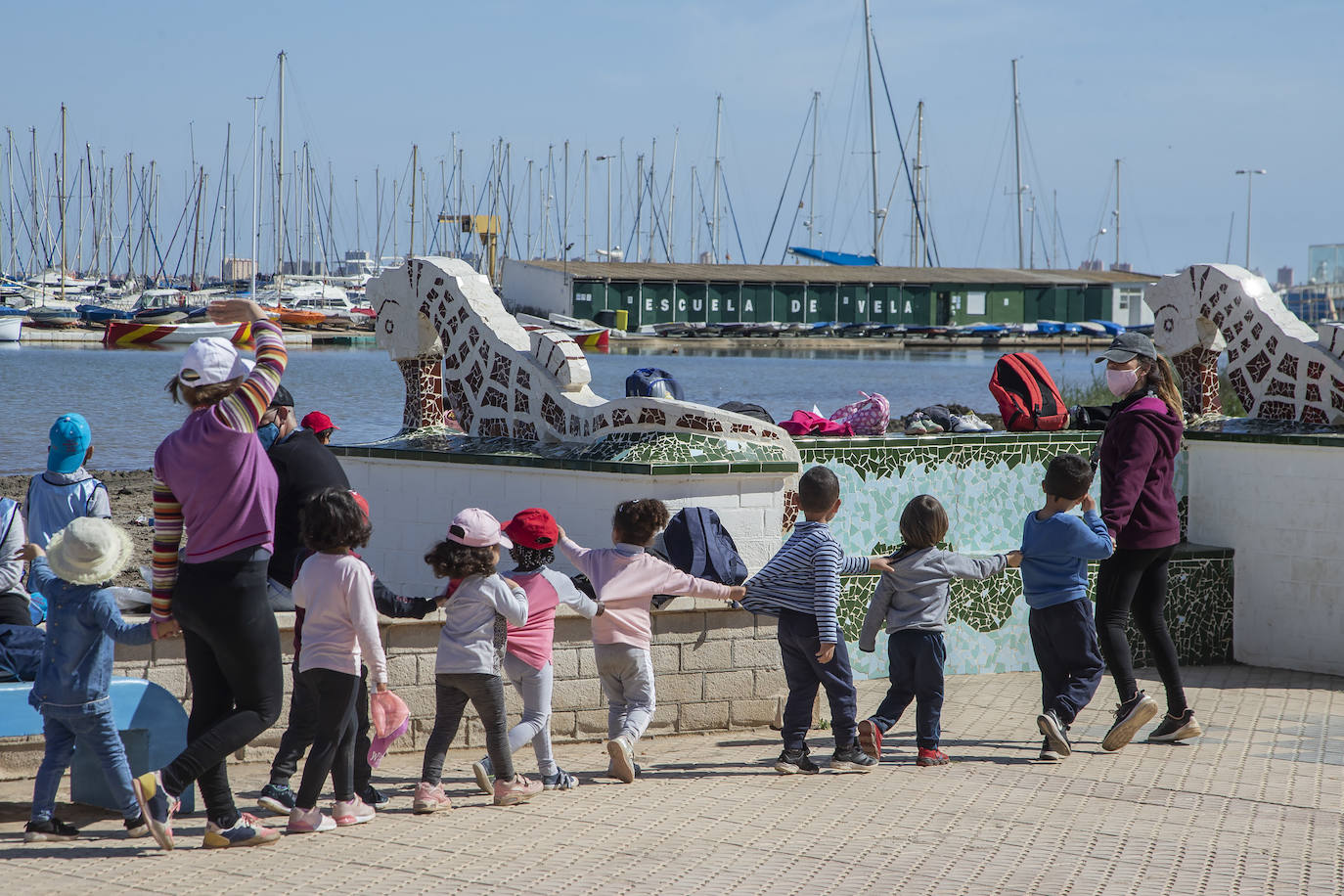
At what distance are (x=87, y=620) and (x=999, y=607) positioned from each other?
5.49 metres

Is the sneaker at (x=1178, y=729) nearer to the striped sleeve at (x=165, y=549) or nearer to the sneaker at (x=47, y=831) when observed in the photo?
the striped sleeve at (x=165, y=549)

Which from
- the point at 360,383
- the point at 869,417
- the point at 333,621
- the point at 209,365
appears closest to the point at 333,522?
the point at 333,621

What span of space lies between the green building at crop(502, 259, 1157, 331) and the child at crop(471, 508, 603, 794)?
7036 centimetres

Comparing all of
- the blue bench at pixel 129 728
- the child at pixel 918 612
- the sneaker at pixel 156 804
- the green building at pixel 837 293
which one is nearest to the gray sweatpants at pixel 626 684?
the child at pixel 918 612

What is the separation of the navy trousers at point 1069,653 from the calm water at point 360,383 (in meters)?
20.1

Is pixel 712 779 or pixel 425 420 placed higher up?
pixel 425 420

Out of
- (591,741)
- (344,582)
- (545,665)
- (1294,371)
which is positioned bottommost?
(591,741)

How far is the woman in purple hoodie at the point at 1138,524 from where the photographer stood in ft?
22.2

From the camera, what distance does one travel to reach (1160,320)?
1000 cm

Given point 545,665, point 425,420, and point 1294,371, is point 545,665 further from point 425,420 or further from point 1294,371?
point 1294,371

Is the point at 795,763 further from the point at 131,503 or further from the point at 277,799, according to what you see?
the point at 131,503

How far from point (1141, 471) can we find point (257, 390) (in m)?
4.02

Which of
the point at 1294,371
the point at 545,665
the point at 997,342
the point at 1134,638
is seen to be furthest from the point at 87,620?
the point at 997,342

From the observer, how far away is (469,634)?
18.4ft
